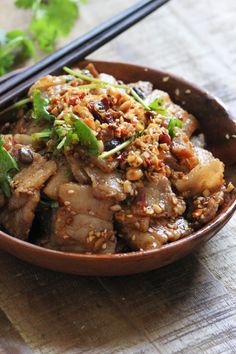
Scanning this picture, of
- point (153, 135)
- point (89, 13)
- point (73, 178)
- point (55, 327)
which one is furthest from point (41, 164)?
point (89, 13)

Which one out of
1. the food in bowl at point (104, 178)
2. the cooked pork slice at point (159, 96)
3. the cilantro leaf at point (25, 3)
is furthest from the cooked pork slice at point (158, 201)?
the cilantro leaf at point (25, 3)

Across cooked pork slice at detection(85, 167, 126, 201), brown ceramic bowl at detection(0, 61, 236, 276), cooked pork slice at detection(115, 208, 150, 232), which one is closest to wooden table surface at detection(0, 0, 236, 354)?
brown ceramic bowl at detection(0, 61, 236, 276)

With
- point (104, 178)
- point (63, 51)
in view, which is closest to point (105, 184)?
point (104, 178)

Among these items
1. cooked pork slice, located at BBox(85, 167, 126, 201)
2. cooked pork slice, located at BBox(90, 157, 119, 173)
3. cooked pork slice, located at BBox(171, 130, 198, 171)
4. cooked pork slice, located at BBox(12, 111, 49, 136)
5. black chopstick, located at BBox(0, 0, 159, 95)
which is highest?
black chopstick, located at BBox(0, 0, 159, 95)

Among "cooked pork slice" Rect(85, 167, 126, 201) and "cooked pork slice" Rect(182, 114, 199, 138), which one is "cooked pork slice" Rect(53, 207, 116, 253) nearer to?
"cooked pork slice" Rect(85, 167, 126, 201)

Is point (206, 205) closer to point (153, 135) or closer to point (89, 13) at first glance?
point (153, 135)

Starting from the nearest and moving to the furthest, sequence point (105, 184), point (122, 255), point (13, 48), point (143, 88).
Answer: point (122, 255) → point (105, 184) → point (143, 88) → point (13, 48)

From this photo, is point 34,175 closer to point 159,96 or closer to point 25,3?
point 159,96
